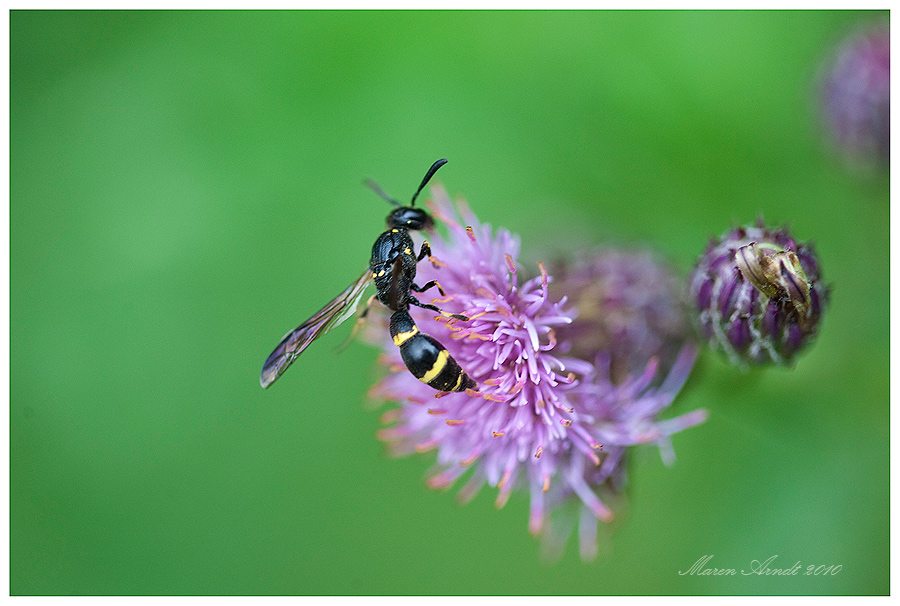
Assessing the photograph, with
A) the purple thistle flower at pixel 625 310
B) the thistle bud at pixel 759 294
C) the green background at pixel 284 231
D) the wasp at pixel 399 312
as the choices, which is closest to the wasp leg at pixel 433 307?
the wasp at pixel 399 312

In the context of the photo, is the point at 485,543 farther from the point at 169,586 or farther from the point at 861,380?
the point at 861,380

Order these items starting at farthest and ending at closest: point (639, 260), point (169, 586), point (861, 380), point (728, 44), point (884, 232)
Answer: point (169, 586)
point (728, 44)
point (884, 232)
point (861, 380)
point (639, 260)

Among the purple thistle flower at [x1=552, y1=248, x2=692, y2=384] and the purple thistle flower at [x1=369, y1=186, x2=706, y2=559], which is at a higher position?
the purple thistle flower at [x1=552, y1=248, x2=692, y2=384]

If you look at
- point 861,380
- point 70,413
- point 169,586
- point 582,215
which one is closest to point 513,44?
point 582,215

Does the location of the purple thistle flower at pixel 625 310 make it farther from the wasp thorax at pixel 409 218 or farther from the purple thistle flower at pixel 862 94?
the purple thistle flower at pixel 862 94

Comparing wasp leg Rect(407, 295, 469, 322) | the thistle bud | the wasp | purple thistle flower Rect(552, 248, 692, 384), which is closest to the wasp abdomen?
the wasp

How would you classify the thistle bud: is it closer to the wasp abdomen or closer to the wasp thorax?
the wasp abdomen
